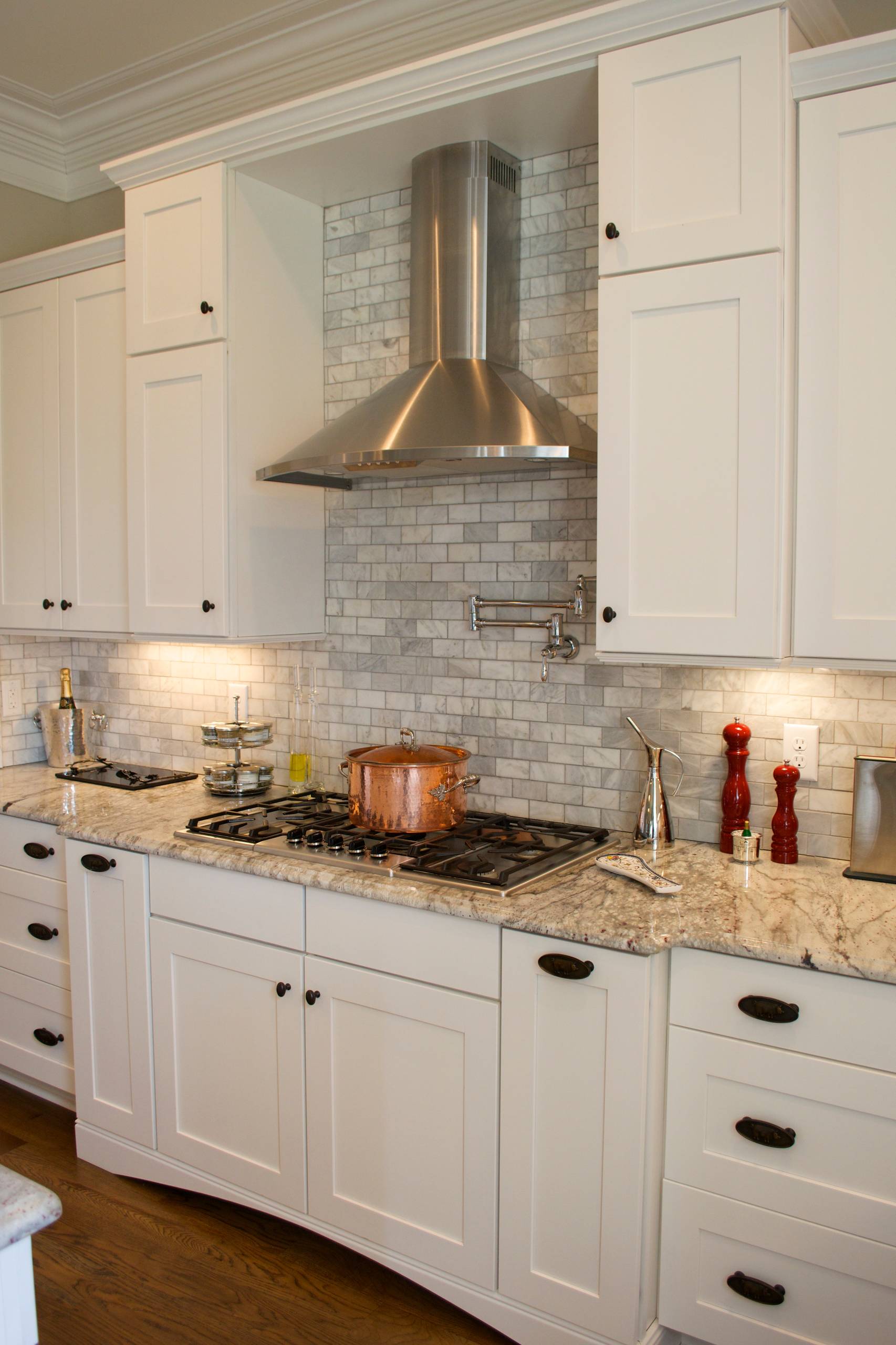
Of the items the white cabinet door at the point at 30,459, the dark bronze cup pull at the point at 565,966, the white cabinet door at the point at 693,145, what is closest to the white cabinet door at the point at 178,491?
the white cabinet door at the point at 30,459

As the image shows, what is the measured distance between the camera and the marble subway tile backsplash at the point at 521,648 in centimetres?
235

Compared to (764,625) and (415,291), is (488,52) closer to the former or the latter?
(415,291)

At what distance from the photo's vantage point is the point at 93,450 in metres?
3.29

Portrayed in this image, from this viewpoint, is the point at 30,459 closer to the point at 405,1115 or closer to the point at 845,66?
the point at 405,1115

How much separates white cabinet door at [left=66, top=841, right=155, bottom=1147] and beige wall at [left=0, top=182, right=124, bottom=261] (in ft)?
7.38

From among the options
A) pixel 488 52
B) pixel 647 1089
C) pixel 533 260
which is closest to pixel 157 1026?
pixel 647 1089

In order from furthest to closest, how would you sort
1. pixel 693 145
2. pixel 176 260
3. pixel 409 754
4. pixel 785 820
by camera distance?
1. pixel 176 260
2. pixel 409 754
3. pixel 785 820
4. pixel 693 145

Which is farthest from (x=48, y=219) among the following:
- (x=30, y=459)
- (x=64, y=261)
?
(x=30, y=459)

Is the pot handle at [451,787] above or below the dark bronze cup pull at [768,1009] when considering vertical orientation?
above

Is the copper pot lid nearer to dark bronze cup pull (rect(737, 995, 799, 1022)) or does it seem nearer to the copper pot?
the copper pot

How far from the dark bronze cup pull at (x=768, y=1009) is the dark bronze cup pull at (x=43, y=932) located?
200 centimetres

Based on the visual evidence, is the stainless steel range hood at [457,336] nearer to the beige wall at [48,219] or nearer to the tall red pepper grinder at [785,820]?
the tall red pepper grinder at [785,820]

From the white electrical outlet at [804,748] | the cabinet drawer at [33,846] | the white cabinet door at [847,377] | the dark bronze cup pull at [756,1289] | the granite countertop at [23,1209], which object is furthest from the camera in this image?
the cabinet drawer at [33,846]

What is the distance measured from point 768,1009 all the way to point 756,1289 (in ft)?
1.66
